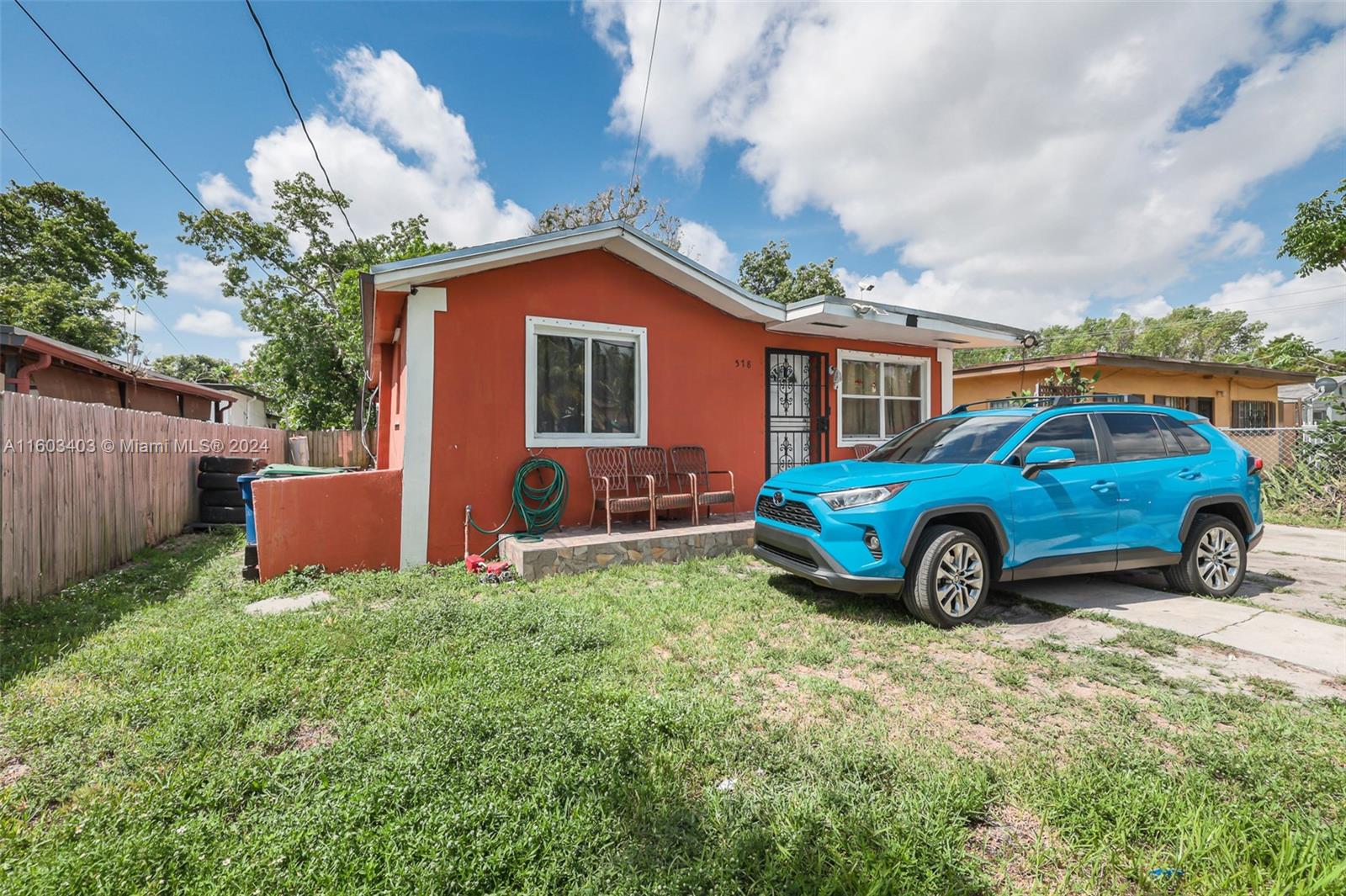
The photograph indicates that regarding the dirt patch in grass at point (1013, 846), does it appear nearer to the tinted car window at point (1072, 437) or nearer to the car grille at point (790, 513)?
the car grille at point (790, 513)

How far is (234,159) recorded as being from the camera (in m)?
8.40

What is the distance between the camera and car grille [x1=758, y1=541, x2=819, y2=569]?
405 cm

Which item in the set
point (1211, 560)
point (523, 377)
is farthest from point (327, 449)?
point (1211, 560)

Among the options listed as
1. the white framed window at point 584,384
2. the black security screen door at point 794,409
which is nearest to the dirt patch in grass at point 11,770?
the white framed window at point 584,384

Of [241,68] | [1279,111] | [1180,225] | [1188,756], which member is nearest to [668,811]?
[1188,756]

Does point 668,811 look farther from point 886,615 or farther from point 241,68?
point 241,68

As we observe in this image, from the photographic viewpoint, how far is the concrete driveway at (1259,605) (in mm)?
3393

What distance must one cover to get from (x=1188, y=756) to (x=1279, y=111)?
40.8 feet

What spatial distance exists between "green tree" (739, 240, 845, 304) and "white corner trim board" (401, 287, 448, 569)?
21327 millimetres

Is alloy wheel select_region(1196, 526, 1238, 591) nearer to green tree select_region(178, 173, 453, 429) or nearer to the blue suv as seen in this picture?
the blue suv

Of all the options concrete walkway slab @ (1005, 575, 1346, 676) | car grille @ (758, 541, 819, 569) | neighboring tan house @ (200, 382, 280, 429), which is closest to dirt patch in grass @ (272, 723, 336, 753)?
car grille @ (758, 541, 819, 569)

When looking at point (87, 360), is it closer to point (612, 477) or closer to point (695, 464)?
point (612, 477)

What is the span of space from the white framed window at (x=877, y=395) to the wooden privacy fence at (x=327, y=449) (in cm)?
1227

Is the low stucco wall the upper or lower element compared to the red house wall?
lower
